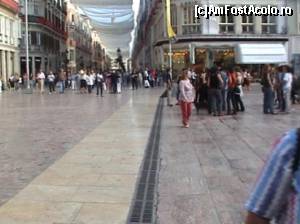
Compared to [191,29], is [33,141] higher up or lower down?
lower down

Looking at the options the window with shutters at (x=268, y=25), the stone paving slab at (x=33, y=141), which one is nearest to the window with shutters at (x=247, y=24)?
the window with shutters at (x=268, y=25)

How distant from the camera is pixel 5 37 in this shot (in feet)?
192

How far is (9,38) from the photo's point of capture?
6006 cm

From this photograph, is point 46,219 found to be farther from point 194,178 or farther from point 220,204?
point 194,178

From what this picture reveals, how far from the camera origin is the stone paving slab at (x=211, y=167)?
221 inches

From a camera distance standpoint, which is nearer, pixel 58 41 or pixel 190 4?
pixel 190 4

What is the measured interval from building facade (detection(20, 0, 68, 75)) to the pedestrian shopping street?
5550 cm

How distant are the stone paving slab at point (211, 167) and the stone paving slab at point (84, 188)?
0.46 m

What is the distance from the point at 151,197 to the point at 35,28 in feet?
220

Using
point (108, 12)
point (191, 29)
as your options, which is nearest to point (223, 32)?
point (191, 29)

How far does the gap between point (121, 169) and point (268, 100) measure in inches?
410

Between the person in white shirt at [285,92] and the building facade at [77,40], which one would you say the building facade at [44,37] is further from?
the person in white shirt at [285,92]

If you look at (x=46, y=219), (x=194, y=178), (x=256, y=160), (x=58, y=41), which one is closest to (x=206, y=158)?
(x=256, y=160)

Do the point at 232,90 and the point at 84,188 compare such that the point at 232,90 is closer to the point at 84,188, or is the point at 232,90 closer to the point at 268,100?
the point at 268,100
